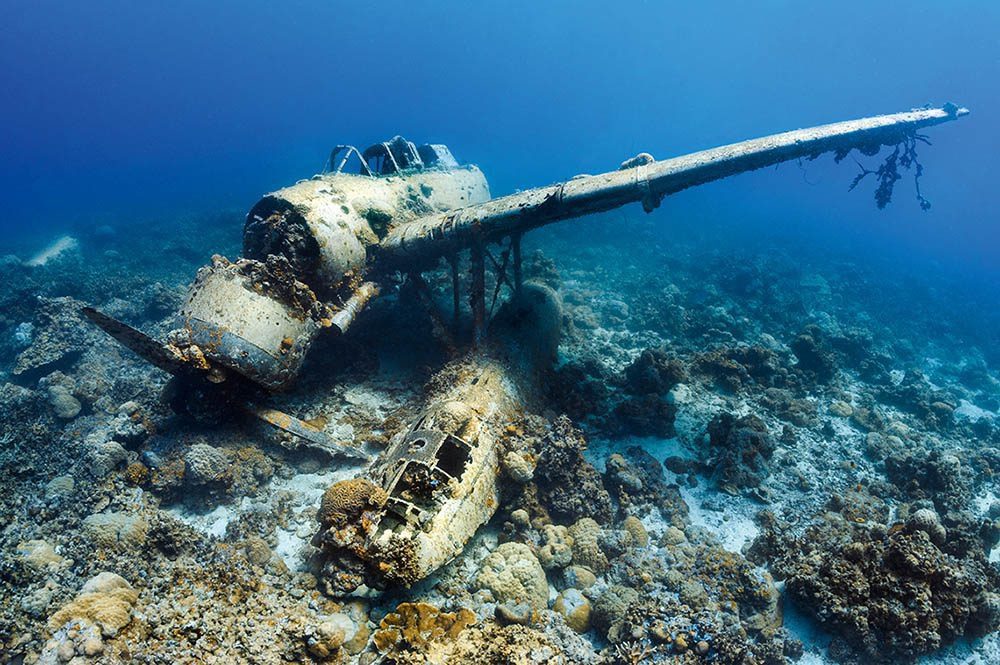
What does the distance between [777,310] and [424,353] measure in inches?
662

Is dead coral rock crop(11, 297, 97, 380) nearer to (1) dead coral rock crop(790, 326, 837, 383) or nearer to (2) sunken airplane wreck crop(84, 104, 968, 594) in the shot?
(2) sunken airplane wreck crop(84, 104, 968, 594)

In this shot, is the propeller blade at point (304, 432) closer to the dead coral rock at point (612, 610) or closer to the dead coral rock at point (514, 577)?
the dead coral rock at point (514, 577)

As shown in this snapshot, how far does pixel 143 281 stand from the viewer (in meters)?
19.4

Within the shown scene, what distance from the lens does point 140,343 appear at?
7008 mm

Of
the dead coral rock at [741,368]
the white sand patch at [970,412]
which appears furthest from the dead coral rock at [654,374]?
the white sand patch at [970,412]

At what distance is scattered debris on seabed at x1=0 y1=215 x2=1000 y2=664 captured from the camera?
5.05 m

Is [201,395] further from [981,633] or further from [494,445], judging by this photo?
[981,633]

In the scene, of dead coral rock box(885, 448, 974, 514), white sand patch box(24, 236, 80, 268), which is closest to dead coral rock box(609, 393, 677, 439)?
dead coral rock box(885, 448, 974, 514)

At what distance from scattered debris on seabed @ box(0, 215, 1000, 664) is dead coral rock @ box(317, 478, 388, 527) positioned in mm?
38

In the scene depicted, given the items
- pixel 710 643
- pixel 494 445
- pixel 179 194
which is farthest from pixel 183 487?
pixel 179 194

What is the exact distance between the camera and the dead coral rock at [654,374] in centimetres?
1113

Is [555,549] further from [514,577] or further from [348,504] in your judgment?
[348,504]

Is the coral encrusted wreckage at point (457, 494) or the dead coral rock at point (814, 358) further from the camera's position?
the dead coral rock at point (814, 358)

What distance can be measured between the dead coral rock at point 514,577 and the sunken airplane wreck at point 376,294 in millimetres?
581
